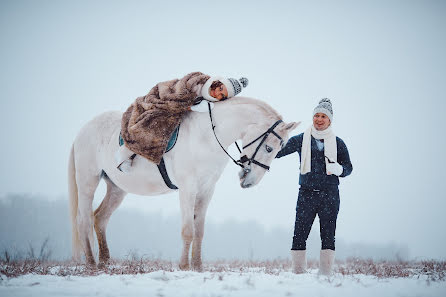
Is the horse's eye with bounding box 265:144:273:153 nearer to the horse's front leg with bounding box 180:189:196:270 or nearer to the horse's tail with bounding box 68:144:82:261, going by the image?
the horse's front leg with bounding box 180:189:196:270

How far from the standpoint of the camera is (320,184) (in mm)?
4762

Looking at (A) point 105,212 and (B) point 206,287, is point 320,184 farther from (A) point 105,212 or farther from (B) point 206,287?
(A) point 105,212

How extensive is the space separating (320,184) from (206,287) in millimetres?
2261

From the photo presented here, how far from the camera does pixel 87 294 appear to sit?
2.96 metres

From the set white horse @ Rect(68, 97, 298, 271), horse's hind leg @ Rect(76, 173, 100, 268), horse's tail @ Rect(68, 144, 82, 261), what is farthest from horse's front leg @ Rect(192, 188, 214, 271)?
horse's tail @ Rect(68, 144, 82, 261)

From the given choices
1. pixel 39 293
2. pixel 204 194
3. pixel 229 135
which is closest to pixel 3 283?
pixel 39 293

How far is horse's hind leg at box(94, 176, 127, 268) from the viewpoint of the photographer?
6484mm

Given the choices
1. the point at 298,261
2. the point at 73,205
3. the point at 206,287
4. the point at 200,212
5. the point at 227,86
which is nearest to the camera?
the point at 206,287

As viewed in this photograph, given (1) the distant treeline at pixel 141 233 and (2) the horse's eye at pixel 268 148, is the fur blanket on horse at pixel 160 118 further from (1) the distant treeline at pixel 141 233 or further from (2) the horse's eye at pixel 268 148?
(1) the distant treeline at pixel 141 233

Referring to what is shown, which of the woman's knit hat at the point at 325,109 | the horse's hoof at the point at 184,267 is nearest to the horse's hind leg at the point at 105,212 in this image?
the horse's hoof at the point at 184,267

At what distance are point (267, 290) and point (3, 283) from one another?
244cm

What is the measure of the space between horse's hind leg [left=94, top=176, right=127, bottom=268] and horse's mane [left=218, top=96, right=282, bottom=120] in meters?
3.05

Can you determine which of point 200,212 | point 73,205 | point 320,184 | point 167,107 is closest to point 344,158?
point 320,184

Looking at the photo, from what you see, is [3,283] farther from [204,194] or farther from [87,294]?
[204,194]
